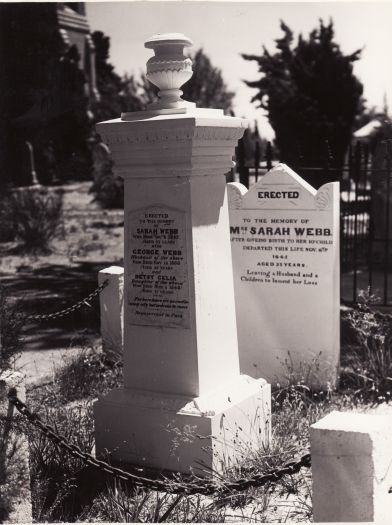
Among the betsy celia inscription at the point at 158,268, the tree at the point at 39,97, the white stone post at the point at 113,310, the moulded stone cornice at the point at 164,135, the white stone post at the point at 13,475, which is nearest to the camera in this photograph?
the white stone post at the point at 13,475

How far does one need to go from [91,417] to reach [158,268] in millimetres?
1290

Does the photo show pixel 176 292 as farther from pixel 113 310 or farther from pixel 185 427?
→ pixel 113 310

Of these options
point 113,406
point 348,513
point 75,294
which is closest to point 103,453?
point 113,406

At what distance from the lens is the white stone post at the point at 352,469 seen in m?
2.85

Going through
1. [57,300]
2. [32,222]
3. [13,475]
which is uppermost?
[32,222]

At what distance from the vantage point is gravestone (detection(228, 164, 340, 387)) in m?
6.08

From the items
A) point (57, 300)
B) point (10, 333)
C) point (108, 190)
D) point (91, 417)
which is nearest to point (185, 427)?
point (91, 417)

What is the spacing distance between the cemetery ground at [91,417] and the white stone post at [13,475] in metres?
0.17

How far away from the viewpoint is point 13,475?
3.54 metres

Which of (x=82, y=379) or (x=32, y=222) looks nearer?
(x=82, y=379)

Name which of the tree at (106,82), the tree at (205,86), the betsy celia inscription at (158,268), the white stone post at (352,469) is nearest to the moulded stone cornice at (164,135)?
the betsy celia inscription at (158,268)

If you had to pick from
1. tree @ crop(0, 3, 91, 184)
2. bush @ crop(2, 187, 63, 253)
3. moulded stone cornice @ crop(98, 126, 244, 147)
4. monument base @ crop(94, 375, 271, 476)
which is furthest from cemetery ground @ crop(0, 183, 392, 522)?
tree @ crop(0, 3, 91, 184)

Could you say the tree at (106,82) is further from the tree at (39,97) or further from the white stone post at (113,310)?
the white stone post at (113,310)

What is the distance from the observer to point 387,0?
5004mm
